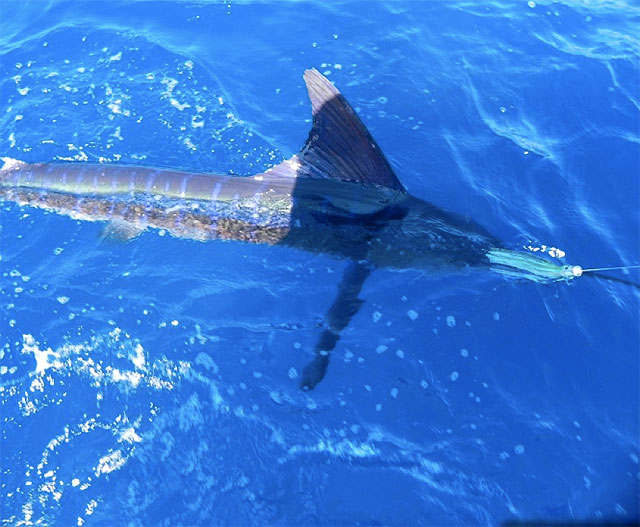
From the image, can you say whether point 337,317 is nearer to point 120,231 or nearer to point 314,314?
point 314,314

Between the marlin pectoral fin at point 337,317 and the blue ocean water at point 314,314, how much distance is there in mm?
101

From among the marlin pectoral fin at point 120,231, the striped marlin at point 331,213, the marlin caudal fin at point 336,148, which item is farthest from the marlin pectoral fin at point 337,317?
the marlin pectoral fin at point 120,231

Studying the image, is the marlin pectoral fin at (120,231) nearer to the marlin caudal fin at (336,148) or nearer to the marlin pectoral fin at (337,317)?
the marlin caudal fin at (336,148)

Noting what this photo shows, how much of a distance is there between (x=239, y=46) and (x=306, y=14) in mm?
1496

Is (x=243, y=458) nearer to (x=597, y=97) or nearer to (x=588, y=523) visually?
(x=588, y=523)

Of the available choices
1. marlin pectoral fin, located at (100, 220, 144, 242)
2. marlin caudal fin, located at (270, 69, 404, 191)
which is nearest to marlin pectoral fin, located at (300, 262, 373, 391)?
marlin caudal fin, located at (270, 69, 404, 191)

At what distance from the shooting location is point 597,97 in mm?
8578

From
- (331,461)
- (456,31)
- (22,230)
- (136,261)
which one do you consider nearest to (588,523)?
(331,461)

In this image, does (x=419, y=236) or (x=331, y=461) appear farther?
(x=419, y=236)

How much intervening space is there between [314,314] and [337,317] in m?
0.24

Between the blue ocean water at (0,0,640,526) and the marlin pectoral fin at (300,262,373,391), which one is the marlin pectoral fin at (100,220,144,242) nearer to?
the blue ocean water at (0,0,640,526)

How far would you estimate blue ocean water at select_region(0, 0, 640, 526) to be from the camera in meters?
4.70

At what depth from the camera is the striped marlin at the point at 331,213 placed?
19.4 ft

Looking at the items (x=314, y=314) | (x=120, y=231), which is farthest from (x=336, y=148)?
(x=120, y=231)
